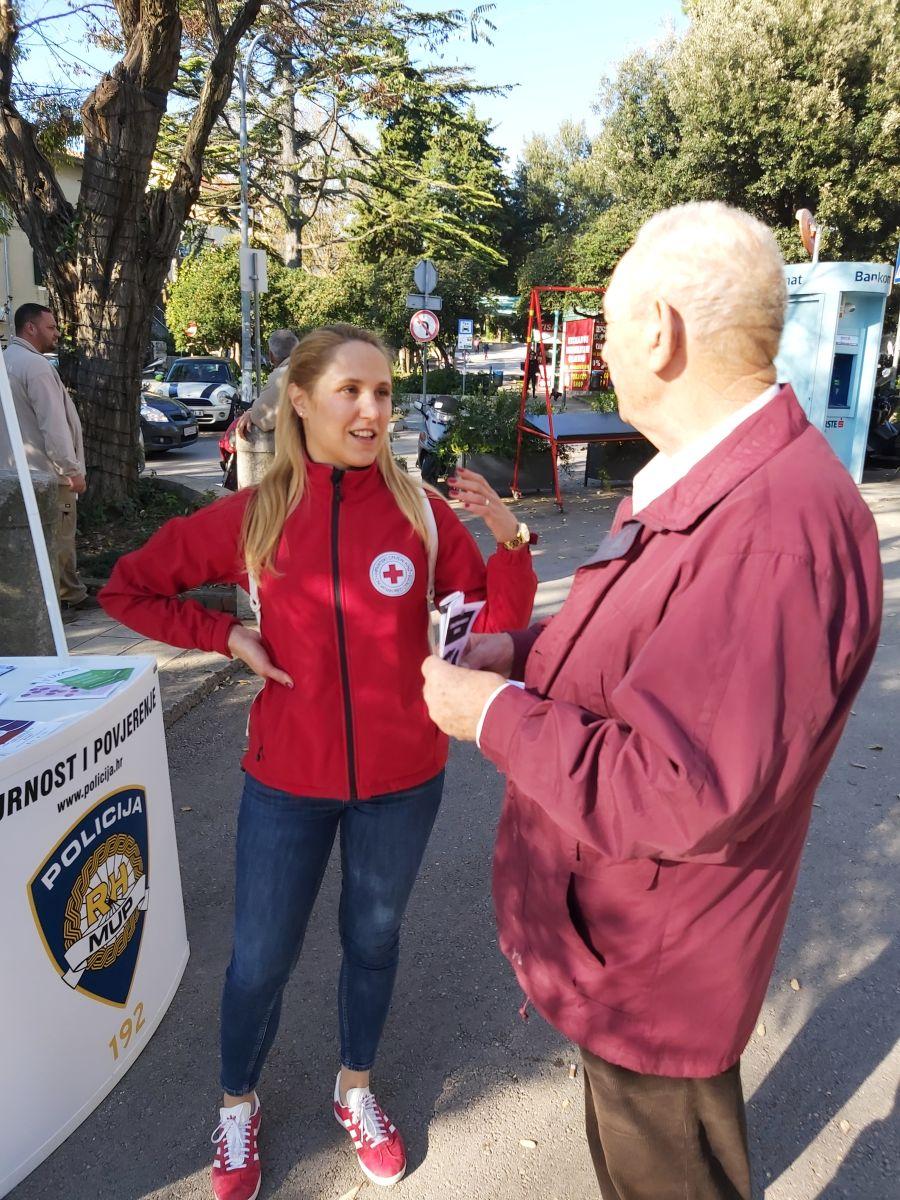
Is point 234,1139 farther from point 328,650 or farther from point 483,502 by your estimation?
point 483,502

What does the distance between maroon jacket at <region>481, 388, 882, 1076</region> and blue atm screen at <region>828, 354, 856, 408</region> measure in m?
11.7

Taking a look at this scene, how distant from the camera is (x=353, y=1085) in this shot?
2.27 m

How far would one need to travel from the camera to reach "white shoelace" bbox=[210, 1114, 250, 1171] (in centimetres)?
213

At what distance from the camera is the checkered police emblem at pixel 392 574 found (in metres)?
2.01

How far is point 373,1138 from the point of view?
2.21 metres

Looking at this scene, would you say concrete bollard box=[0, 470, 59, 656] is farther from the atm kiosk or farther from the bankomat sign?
the bankomat sign

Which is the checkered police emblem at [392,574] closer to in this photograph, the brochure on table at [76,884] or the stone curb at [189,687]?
the brochure on table at [76,884]

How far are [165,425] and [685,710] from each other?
56.5 ft

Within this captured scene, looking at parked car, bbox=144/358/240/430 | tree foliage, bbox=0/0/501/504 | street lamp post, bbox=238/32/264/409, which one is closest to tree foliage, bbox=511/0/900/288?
street lamp post, bbox=238/32/264/409

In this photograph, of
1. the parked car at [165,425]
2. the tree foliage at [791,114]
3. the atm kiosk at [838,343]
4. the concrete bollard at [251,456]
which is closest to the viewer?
the concrete bollard at [251,456]

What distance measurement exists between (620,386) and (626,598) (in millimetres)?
334

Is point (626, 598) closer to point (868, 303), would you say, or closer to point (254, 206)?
point (868, 303)

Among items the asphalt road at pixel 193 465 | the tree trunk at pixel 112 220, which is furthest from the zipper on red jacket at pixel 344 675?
the asphalt road at pixel 193 465

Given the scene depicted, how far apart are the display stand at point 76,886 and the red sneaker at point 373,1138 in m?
0.68
